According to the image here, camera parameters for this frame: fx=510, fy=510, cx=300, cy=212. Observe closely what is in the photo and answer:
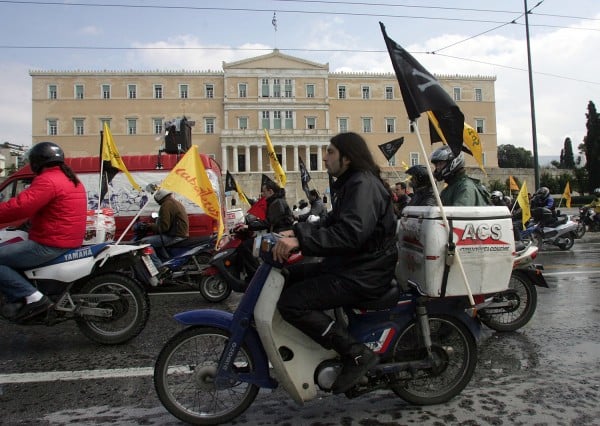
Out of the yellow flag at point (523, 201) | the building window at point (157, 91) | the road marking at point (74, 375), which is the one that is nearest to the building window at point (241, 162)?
the building window at point (157, 91)

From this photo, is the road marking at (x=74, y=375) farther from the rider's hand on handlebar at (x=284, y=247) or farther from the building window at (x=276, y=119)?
the building window at (x=276, y=119)

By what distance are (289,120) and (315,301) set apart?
71.1m

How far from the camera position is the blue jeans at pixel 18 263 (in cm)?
394

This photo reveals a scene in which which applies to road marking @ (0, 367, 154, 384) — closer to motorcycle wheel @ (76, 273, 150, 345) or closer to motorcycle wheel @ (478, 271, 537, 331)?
motorcycle wheel @ (76, 273, 150, 345)

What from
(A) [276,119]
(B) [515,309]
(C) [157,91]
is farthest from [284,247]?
(C) [157,91]

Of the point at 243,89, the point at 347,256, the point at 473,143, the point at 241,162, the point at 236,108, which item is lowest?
the point at 347,256

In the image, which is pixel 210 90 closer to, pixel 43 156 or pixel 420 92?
pixel 43 156

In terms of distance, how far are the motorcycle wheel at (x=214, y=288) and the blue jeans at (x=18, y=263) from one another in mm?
2883

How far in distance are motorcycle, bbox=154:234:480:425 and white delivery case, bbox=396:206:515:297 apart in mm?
145

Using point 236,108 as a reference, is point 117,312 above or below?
below

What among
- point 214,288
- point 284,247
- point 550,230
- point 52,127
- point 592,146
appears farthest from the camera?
point 52,127

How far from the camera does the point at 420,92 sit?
3.21 meters

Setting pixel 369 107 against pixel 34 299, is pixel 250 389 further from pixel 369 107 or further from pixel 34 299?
pixel 369 107

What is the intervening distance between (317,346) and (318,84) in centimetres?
7228
